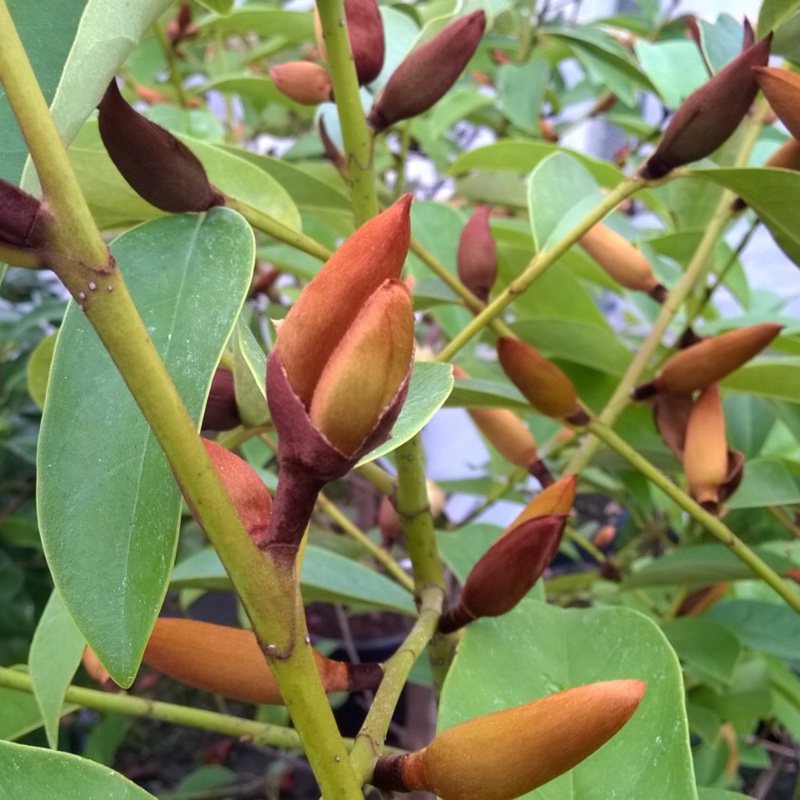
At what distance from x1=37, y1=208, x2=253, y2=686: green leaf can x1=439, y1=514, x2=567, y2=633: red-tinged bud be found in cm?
13

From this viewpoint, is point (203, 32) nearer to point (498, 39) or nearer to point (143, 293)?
point (498, 39)


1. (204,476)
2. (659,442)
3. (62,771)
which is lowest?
(659,442)

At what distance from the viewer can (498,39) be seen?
1124 millimetres

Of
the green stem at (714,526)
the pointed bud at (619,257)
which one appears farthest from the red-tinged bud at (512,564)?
the pointed bud at (619,257)

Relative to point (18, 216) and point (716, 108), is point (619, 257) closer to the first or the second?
point (716, 108)

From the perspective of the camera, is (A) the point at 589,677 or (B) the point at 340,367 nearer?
(B) the point at 340,367

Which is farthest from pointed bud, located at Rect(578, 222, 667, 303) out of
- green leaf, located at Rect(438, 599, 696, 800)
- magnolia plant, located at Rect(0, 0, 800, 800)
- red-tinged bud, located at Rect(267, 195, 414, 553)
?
red-tinged bud, located at Rect(267, 195, 414, 553)

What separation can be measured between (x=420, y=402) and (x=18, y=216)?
0.12m

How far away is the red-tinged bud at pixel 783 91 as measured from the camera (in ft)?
0.97

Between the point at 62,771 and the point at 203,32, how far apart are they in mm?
915

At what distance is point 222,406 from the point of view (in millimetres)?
348

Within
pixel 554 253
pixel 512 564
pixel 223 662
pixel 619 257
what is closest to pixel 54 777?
pixel 223 662

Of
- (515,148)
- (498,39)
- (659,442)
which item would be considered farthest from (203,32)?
(659,442)

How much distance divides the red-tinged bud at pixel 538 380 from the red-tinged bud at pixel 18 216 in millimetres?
269
